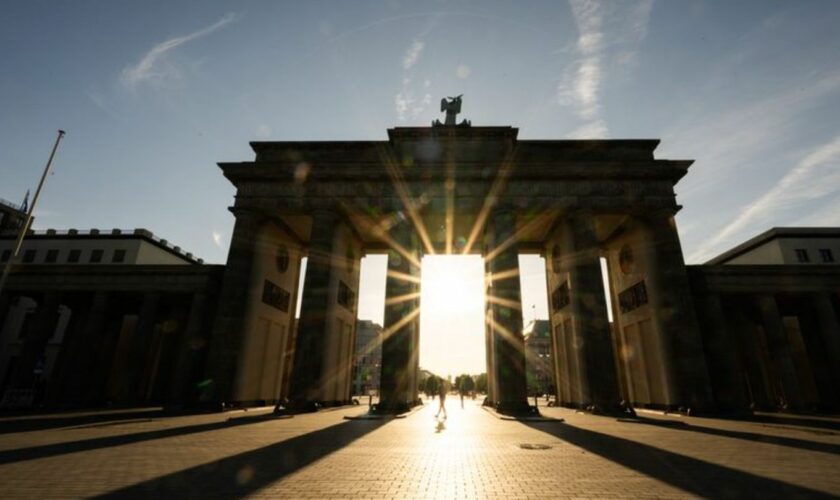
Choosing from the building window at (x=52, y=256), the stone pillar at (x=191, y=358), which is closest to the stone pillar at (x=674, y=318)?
the stone pillar at (x=191, y=358)

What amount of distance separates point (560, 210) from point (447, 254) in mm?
13637

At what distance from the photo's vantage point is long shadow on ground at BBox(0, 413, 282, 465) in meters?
8.56

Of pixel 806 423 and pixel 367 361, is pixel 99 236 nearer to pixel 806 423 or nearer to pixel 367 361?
pixel 806 423

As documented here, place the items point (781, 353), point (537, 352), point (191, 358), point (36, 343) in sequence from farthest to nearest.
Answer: point (537, 352), point (36, 343), point (781, 353), point (191, 358)

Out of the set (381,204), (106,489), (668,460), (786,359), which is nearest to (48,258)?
(381,204)

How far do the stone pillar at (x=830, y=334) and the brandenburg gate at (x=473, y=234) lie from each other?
12194 millimetres

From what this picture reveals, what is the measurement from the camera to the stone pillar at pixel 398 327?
22422 mm

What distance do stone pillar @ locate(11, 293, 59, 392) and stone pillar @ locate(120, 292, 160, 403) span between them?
4.99 meters

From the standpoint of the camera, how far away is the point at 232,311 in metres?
24.2

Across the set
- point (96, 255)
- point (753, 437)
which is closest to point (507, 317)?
point (753, 437)

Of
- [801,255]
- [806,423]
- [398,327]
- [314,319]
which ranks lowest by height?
[806,423]

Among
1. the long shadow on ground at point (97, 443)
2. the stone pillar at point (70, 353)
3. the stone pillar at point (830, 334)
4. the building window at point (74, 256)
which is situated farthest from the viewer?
the building window at point (74, 256)

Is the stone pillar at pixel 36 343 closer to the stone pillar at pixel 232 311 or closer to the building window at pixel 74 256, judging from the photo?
the building window at pixel 74 256

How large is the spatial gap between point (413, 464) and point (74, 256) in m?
50.0
